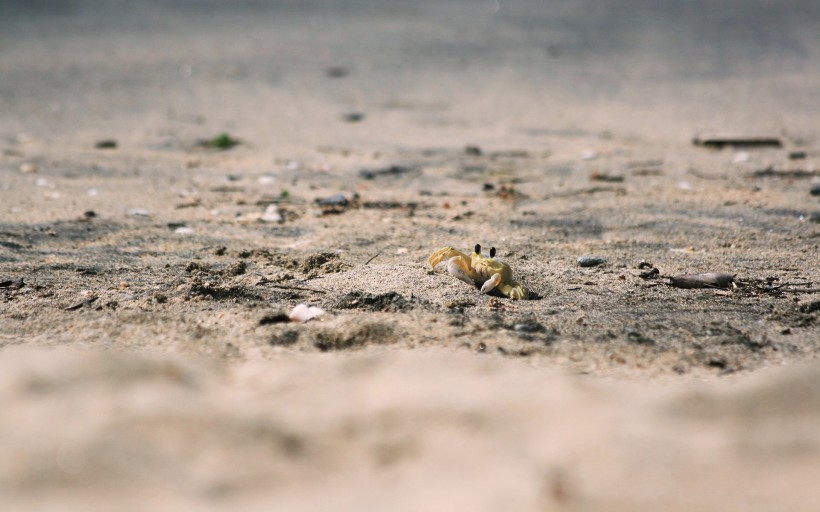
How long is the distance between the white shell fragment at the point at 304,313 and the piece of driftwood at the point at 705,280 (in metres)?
1.06

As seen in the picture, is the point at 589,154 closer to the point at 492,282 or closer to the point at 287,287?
the point at 492,282

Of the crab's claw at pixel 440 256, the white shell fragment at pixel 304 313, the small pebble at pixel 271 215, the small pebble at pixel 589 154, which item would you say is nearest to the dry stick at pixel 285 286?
the white shell fragment at pixel 304 313

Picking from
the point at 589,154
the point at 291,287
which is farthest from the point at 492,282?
the point at 589,154

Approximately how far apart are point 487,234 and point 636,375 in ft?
4.13

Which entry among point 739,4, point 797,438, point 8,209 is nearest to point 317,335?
point 797,438

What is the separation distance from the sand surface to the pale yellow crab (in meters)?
0.05

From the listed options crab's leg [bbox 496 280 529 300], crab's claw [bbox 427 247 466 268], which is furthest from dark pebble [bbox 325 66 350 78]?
crab's leg [bbox 496 280 529 300]

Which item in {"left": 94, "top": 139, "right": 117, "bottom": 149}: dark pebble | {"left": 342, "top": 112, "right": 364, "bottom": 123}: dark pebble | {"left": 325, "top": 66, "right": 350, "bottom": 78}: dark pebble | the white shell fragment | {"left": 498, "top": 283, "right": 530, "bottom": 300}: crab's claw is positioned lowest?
the white shell fragment

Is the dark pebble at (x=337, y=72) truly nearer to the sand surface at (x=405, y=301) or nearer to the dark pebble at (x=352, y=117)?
the sand surface at (x=405, y=301)

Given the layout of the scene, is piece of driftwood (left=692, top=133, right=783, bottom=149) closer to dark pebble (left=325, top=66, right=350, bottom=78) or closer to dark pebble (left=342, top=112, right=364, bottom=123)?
dark pebble (left=342, top=112, right=364, bottom=123)

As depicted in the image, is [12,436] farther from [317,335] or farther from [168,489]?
[317,335]

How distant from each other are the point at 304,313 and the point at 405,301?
0.94 feet

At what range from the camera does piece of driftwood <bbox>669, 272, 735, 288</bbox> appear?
2.21m

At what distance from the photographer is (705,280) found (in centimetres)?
221
